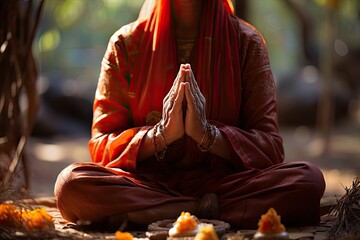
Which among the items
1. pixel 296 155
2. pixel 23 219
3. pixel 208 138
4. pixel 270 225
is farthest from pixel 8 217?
pixel 296 155

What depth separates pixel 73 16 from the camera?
17.1 meters

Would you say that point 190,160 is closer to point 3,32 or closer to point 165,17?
point 165,17

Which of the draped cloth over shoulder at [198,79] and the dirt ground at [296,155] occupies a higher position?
the draped cloth over shoulder at [198,79]

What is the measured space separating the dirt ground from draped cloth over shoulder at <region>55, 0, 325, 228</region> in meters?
3.41

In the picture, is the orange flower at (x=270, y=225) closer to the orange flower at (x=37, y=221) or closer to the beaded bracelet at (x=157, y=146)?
the beaded bracelet at (x=157, y=146)

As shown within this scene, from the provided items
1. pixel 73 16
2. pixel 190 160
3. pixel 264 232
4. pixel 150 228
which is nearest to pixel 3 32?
pixel 190 160

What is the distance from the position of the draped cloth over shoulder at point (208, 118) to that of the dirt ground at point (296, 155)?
11.2 ft

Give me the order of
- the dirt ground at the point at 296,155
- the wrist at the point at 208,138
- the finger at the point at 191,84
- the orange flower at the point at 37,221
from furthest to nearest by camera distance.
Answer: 1. the dirt ground at the point at 296,155
2. the wrist at the point at 208,138
3. the finger at the point at 191,84
4. the orange flower at the point at 37,221

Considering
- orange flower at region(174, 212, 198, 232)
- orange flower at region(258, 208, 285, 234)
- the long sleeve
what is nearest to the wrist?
the long sleeve

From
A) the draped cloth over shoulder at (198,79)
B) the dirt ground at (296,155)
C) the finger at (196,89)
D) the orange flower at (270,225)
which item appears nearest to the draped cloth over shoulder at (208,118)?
the draped cloth over shoulder at (198,79)

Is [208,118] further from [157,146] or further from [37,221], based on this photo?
[37,221]

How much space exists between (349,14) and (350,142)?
7024mm

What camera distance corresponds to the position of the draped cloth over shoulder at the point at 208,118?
12.1 feet

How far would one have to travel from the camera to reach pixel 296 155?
9.53m
